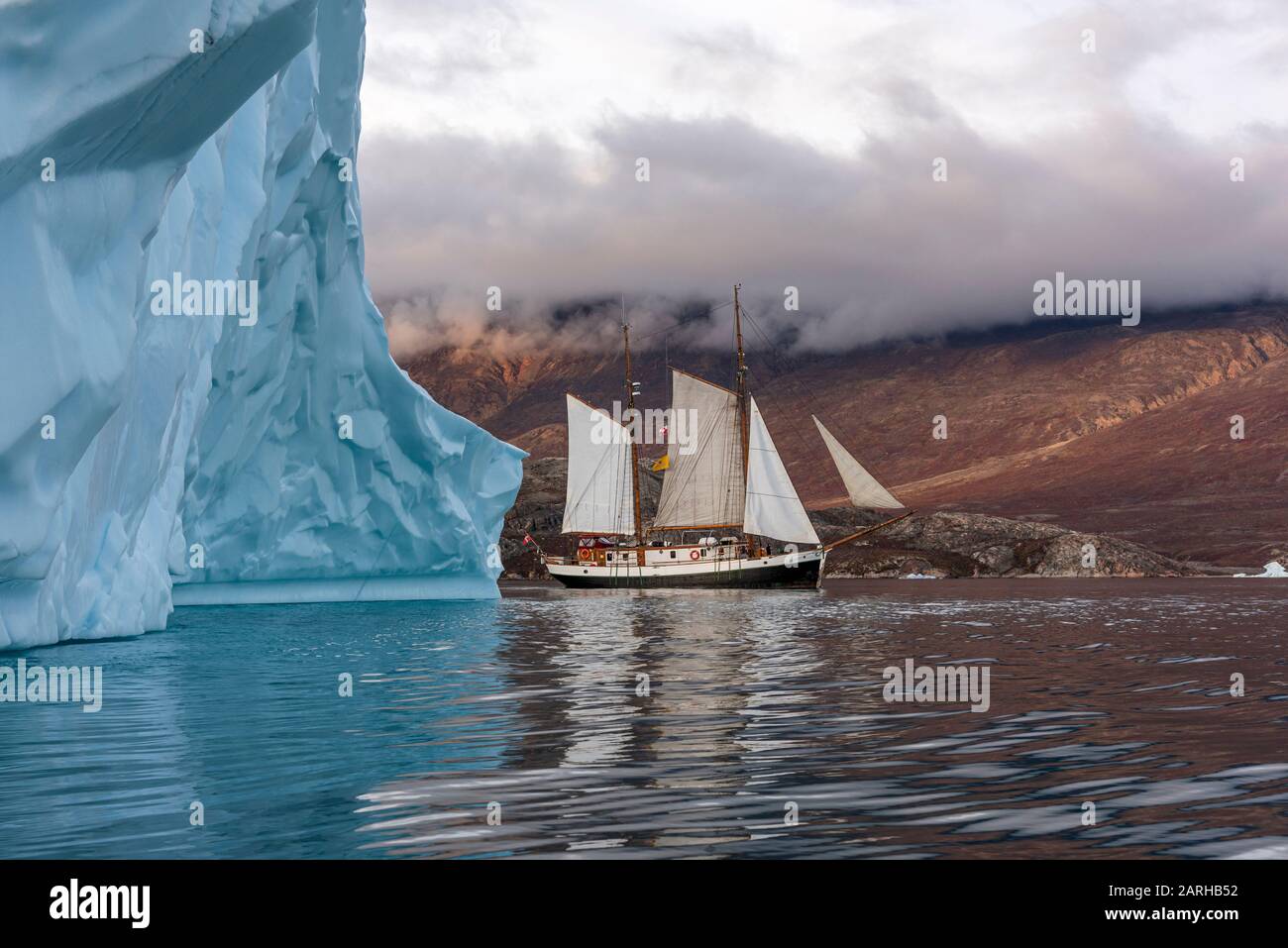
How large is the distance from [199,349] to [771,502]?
170ft

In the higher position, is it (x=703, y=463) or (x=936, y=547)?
(x=703, y=463)

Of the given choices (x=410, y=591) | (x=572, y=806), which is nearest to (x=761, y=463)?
(x=410, y=591)

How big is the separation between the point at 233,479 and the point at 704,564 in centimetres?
4371

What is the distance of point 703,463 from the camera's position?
3159 inches

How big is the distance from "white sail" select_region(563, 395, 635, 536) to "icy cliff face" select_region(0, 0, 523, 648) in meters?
21.5

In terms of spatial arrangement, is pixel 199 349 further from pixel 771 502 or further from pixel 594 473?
pixel 771 502

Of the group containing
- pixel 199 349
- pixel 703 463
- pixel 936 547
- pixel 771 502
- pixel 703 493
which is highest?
pixel 199 349

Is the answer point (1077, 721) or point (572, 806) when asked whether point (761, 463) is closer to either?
point (1077, 721)

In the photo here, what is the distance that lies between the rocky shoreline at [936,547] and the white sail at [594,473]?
162 feet

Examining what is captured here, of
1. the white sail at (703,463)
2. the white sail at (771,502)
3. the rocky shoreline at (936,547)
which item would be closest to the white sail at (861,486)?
the white sail at (771,502)

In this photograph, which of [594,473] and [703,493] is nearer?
[594,473]

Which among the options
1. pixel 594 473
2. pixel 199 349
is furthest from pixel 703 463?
pixel 199 349

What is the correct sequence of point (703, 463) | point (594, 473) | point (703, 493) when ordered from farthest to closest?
point (703, 493) → point (703, 463) → point (594, 473)

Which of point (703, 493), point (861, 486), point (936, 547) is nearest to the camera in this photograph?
point (861, 486)
